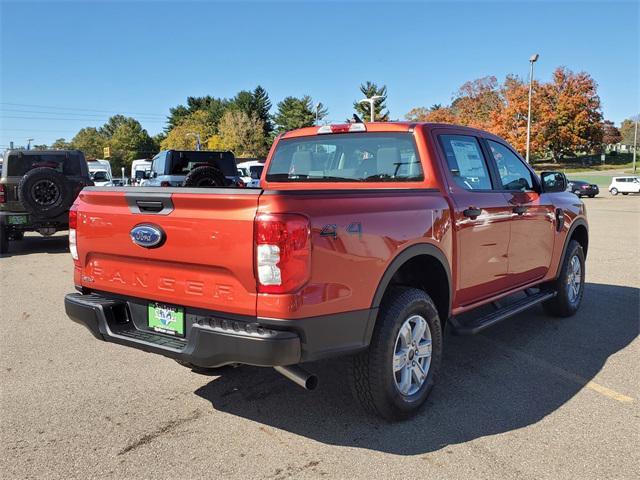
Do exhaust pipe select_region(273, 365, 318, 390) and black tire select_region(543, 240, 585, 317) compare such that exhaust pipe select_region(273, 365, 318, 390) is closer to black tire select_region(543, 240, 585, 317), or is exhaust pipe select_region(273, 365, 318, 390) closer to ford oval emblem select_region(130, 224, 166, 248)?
ford oval emblem select_region(130, 224, 166, 248)

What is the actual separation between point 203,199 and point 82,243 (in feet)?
3.74

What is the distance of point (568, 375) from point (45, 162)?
10876 mm

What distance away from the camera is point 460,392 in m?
3.90

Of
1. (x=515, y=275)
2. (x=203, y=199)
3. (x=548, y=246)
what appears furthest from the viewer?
(x=548, y=246)

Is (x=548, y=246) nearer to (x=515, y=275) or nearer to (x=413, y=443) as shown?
(x=515, y=275)

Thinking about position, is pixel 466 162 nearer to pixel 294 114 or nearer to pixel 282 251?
pixel 282 251

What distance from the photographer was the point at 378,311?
3.23m

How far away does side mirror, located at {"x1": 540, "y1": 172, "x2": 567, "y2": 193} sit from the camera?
16.9ft

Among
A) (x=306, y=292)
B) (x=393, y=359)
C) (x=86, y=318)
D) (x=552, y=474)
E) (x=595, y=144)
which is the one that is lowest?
(x=552, y=474)

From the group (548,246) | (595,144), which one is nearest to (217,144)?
(595,144)

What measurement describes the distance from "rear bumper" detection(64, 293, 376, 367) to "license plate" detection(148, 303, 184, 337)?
4 centimetres

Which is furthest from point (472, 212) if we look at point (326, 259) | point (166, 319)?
point (166, 319)

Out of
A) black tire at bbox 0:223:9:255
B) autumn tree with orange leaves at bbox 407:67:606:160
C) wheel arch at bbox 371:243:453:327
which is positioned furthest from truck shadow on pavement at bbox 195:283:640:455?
autumn tree with orange leaves at bbox 407:67:606:160

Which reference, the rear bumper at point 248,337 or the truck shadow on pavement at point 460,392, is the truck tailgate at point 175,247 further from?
the truck shadow on pavement at point 460,392
